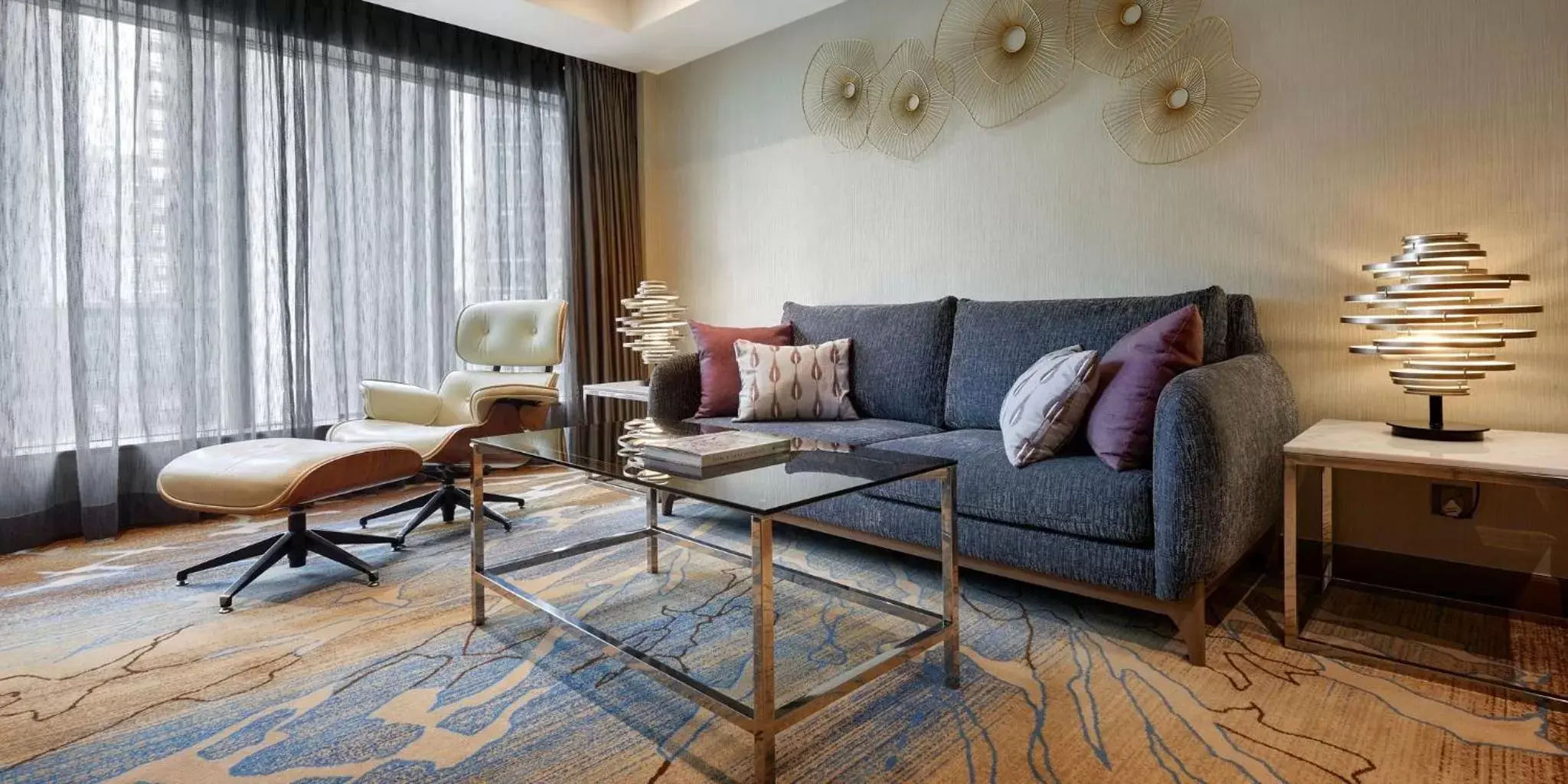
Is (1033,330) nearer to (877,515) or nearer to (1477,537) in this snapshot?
(877,515)

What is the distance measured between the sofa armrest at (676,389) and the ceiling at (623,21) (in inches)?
66.8

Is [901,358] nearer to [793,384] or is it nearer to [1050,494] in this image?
[793,384]

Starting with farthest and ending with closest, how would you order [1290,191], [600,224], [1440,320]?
1. [600,224]
2. [1290,191]
3. [1440,320]

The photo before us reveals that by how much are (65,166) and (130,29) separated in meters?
0.61

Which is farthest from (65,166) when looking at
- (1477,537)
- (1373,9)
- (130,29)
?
(1477,537)

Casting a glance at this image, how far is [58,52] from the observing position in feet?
9.70

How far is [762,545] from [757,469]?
40 cm

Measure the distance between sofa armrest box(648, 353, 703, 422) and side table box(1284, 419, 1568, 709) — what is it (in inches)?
81.3

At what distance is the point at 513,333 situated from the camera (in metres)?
3.55

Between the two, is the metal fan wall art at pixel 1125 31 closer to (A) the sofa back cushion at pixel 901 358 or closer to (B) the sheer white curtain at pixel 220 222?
(A) the sofa back cushion at pixel 901 358

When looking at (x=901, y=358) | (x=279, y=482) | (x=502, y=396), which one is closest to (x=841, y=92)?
(x=901, y=358)

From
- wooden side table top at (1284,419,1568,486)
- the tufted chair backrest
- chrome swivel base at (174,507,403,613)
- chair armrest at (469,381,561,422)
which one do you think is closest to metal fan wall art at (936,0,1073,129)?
wooden side table top at (1284,419,1568,486)

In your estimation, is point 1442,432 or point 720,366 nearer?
point 1442,432

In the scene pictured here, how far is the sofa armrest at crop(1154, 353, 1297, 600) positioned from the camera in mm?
1799
